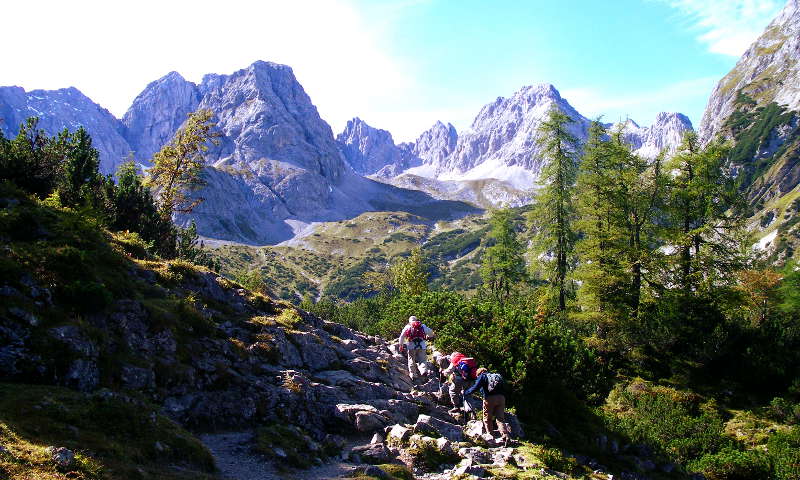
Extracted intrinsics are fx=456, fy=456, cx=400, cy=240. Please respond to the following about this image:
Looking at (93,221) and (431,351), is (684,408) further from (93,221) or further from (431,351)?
(93,221)

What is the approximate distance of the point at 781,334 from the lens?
2480 cm

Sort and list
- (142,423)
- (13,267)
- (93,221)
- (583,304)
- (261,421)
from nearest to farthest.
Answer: (142,423) → (13,267) → (261,421) → (93,221) → (583,304)

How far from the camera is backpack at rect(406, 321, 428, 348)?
63.9 feet

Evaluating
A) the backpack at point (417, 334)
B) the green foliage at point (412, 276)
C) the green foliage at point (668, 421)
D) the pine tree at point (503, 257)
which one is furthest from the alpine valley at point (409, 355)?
the green foliage at point (412, 276)

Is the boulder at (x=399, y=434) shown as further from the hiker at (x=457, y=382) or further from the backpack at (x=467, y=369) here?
the hiker at (x=457, y=382)

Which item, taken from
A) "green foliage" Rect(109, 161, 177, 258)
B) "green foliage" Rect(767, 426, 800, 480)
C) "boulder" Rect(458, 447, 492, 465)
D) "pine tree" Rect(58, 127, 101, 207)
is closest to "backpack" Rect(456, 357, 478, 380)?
"boulder" Rect(458, 447, 492, 465)

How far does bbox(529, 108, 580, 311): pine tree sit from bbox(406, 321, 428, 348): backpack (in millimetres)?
16697

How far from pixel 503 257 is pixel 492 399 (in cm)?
2792

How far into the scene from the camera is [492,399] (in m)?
14.2

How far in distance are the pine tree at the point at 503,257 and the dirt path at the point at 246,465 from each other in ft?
104

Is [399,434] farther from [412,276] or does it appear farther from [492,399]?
[412,276]

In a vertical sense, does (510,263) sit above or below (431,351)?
above

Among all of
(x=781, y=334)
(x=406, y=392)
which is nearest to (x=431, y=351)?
(x=406, y=392)

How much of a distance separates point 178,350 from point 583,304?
2443 cm
